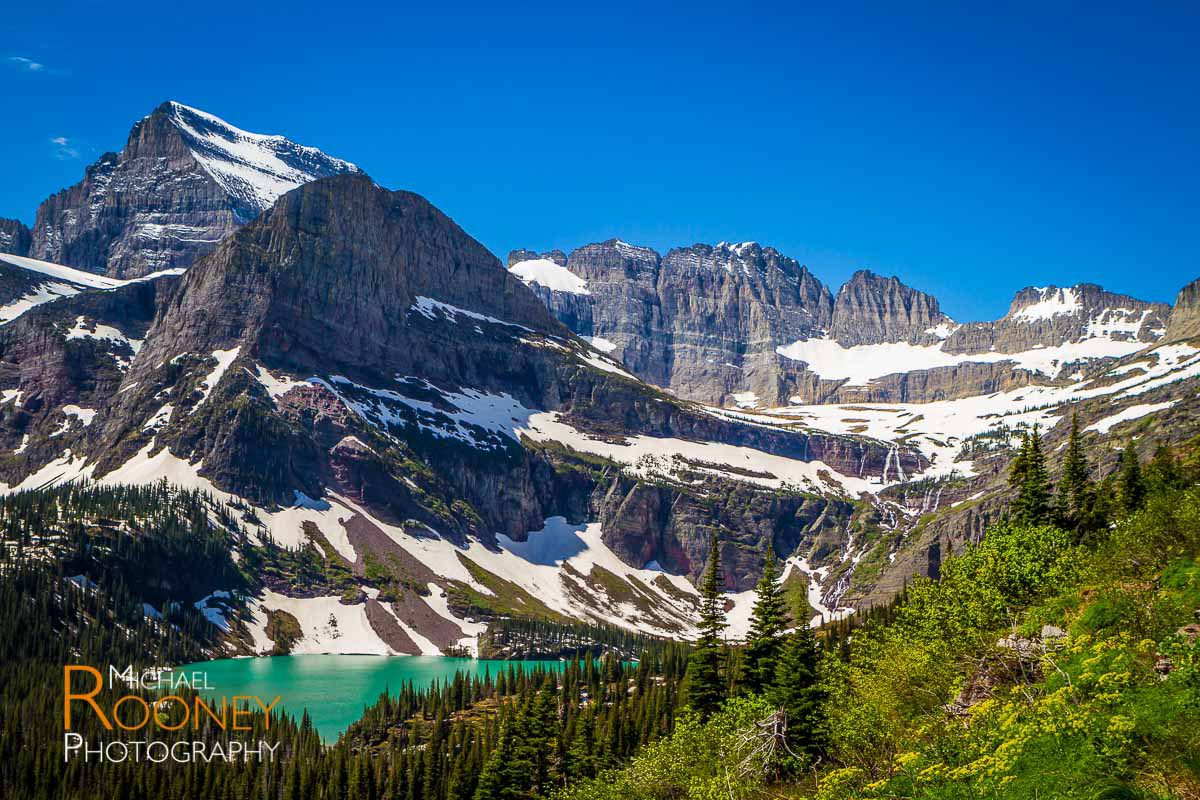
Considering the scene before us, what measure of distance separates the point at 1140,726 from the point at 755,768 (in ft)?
77.3

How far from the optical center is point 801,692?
60750 mm

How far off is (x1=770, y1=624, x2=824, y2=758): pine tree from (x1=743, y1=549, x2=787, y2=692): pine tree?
80.6 inches

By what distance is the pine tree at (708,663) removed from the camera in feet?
238

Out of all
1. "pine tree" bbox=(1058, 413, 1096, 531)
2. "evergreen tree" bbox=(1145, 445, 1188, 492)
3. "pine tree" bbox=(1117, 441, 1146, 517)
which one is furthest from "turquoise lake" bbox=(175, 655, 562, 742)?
"evergreen tree" bbox=(1145, 445, 1188, 492)

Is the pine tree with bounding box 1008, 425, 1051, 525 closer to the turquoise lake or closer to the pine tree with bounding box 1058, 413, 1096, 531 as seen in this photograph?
the pine tree with bounding box 1058, 413, 1096, 531

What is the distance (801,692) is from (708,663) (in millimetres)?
14840

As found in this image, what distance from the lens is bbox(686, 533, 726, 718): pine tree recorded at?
72.6 metres

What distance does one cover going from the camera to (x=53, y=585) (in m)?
189

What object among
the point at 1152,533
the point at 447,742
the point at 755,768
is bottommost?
the point at 447,742

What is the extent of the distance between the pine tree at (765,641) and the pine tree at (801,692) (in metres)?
2.05

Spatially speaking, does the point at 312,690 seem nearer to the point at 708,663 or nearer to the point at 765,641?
the point at 708,663

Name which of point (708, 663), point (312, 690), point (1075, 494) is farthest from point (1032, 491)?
point (312, 690)

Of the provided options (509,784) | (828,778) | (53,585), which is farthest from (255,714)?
(828,778)

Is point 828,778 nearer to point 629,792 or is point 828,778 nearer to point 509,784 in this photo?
point 629,792
